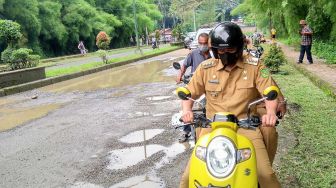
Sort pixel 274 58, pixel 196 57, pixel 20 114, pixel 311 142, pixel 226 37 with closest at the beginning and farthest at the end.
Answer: pixel 226 37
pixel 311 142
pixel 196 57
pixel 20 114
pixel 274 58

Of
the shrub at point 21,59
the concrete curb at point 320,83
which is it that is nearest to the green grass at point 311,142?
the concrete curb at point 320,83

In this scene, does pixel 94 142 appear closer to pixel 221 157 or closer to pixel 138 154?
pixel 138 154

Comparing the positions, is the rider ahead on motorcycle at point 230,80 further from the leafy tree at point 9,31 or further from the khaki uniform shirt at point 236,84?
the leafy tree at point 9,31

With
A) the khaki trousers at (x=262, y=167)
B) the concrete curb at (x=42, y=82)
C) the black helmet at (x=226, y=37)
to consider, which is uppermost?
the black helmet at (x=226, y=37)

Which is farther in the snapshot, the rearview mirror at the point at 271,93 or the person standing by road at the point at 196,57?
the person standing by road at the point at 196,57

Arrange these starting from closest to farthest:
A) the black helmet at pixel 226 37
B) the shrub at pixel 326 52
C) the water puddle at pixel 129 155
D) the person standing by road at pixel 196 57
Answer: the black helmet at pixel 226 37 < the water puddle at pixel 129 155 < the person standing by road at pixel 196 57 < the shrub at pixel 326 52

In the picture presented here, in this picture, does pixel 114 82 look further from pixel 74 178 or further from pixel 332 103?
pixel 74 178

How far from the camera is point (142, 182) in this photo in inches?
192

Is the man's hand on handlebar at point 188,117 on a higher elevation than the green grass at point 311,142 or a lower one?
higher

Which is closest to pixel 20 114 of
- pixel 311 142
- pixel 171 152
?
pixel 171 152

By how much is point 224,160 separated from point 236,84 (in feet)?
2.67

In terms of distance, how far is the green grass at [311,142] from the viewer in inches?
173

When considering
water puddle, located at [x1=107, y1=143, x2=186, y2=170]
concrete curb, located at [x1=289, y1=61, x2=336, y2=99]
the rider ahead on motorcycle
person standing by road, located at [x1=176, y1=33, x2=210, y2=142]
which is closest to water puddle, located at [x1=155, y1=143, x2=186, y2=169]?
water puddle, located at [x1=107, y1=143, x2=186, y2=170]

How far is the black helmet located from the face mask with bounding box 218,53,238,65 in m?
0.09
